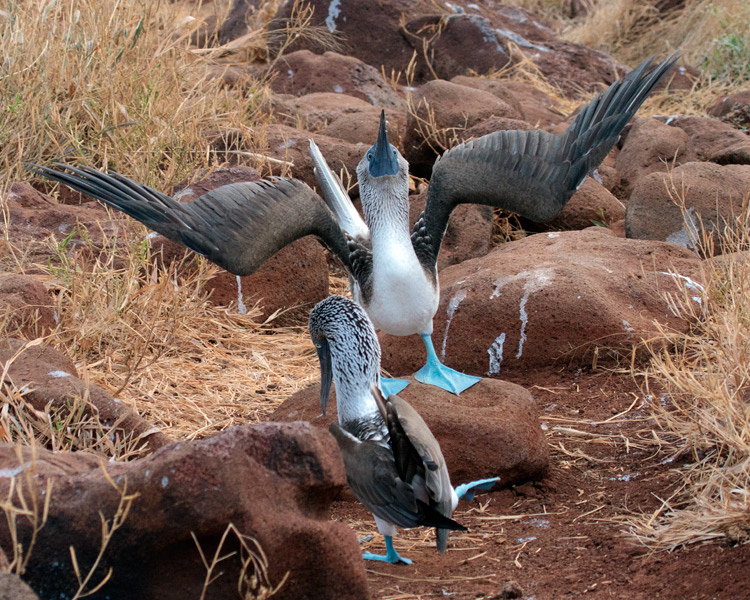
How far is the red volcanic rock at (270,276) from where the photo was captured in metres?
6.07

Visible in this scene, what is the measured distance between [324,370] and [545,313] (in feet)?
5.46

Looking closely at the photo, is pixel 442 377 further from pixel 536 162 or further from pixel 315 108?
pixel 315 108

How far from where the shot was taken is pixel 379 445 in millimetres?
3320

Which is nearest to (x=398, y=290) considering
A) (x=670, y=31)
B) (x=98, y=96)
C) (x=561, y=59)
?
(x=98, y=96)

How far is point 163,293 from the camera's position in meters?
5.42

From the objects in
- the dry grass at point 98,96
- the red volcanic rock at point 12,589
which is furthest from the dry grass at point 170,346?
the red volcanic rock at point 12,589

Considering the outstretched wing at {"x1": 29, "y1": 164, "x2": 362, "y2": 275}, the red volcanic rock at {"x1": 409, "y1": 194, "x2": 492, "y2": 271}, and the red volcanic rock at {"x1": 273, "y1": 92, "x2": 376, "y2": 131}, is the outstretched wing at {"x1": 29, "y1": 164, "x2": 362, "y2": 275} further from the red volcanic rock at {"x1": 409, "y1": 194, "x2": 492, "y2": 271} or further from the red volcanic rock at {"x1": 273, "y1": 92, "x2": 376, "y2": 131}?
the red volcanic rock at {"x1": 273, "y1": 92, "x2": 376, "y2": 131}

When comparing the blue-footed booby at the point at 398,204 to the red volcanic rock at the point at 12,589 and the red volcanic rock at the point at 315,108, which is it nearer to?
the red volcanic rock at the point at 12,589

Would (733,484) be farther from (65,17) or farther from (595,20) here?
(595,20)

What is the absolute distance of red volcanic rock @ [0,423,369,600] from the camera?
229 cm

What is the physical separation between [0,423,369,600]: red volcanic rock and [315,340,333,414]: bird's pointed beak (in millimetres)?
1461

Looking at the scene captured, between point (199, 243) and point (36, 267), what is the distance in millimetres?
1760

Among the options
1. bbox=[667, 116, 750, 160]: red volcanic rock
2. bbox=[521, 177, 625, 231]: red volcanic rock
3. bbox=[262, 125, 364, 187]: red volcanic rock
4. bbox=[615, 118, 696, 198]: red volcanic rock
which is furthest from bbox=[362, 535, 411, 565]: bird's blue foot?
bbox=[667, 116, 750, 160]: red volcanic rock

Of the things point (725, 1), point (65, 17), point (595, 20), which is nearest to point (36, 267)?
point (65, 17)
